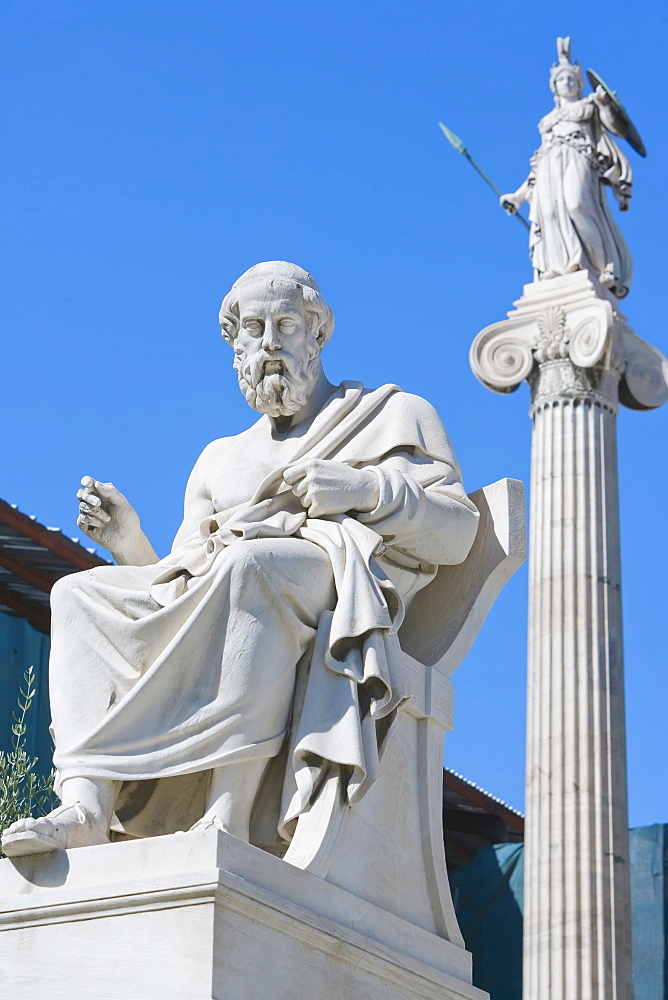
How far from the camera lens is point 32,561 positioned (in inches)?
626

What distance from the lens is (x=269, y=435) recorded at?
5.88 metres

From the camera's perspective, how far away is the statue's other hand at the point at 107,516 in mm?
5922

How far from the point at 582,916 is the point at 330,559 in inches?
369

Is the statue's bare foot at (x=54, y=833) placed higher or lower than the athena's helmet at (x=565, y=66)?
lower

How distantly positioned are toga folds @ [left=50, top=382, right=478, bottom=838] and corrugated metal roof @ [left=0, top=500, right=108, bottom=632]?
986 centimetres

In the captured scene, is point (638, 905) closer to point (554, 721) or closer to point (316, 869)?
point (554, 721)

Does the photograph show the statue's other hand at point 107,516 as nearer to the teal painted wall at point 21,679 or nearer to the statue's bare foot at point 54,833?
the statue's bare foot at point 54,833

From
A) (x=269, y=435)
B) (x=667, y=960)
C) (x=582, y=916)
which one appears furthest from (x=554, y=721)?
(x=269, y=435)

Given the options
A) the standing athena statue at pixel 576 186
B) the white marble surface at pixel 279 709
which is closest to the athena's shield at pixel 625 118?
the standing athena statue at pixel 576 186

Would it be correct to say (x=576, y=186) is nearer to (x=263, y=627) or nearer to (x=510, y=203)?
(x=510, y=203)

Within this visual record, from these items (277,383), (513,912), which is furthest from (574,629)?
(277,383)

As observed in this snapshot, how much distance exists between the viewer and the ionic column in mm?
14008

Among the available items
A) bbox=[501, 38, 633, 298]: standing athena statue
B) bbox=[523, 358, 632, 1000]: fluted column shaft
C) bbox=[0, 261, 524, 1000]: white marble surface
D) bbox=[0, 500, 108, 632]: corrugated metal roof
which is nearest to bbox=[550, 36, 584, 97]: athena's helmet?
bbox=[501, 38, 633, 298]: standing athena statue

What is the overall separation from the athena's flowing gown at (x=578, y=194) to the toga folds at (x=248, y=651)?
1176 cm
